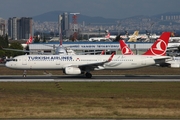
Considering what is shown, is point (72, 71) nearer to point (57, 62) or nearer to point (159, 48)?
point (57, 62)

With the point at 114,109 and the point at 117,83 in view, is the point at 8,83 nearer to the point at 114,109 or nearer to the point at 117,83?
the point at 117,83

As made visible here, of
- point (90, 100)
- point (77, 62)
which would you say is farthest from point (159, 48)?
point (90, 100)

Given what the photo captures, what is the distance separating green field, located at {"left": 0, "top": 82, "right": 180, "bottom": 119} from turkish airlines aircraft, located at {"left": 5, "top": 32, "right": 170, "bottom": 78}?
23.9 ft

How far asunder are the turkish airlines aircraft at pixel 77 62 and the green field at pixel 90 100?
728 cm

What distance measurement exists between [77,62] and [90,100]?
2102 centimetres

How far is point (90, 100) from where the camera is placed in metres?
40.8

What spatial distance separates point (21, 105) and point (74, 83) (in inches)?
649

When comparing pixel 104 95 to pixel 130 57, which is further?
pixel 130 57

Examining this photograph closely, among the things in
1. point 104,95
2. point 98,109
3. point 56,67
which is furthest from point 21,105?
point 56,67

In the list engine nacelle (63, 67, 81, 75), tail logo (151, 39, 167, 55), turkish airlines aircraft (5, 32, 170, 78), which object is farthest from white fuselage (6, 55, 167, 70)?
tail logo (151, 39, 167, 55)

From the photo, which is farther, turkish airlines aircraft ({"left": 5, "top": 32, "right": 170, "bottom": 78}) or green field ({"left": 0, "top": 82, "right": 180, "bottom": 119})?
turkish airlines aircraft ({"left": 5, "top": 32, "right": 170, "bottom": 78})

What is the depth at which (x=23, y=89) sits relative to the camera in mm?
48375

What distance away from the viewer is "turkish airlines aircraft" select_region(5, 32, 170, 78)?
6112 centimetres

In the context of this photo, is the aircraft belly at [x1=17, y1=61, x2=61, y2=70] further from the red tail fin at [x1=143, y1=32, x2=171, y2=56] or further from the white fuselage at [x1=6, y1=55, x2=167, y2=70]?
the red tail fin at [x1=143, y1=32, x2=171, y2=56]
